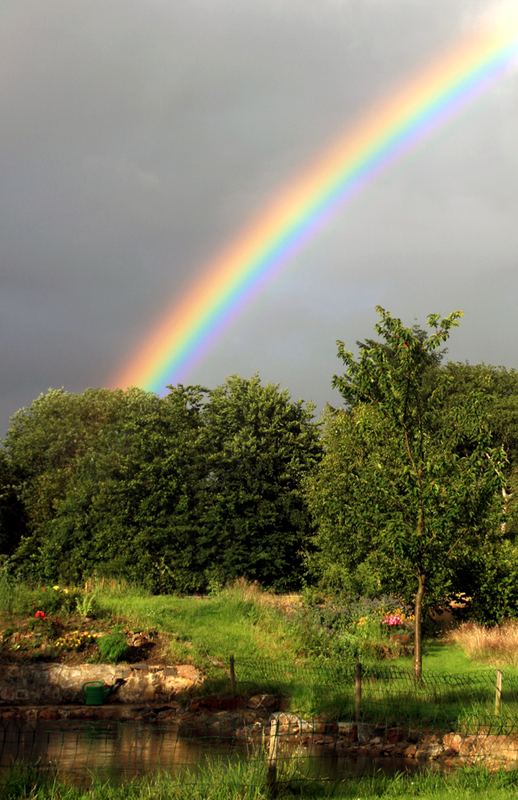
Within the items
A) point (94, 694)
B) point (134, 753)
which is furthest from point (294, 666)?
point (134, 753)

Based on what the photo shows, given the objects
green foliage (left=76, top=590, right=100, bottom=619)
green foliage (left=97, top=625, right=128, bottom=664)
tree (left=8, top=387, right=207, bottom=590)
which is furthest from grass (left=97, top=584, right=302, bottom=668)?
tree (left=8, top=387, right=207, bottom=590)

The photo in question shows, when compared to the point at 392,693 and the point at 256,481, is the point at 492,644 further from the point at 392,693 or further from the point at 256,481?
the point at 256,481

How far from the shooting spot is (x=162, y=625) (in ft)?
74.7

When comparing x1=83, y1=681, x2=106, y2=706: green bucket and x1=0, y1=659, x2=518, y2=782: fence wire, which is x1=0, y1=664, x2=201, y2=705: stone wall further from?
x1=0, y1=659, x2=518, y2=782: fence wire

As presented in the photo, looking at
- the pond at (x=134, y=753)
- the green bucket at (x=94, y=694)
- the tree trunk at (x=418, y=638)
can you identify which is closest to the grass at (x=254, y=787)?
the pond at (x=134, y=753)

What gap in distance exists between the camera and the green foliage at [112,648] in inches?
793

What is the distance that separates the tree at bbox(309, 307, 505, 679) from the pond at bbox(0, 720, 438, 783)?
15.4 ft

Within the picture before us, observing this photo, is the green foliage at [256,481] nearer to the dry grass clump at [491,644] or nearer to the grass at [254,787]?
the dry grass clump at [491,644]

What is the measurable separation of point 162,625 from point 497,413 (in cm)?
4009

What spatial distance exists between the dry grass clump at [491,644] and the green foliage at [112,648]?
9.77 metres

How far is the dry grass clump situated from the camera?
20522mm

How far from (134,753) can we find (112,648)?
7130 mm

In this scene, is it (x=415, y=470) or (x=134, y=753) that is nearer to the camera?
(x=134, y=753)

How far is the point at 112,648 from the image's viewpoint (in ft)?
66.6
